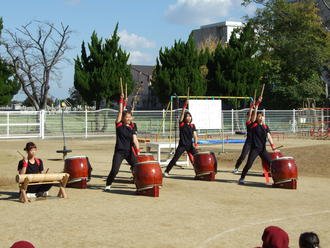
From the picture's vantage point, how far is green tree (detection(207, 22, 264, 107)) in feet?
143

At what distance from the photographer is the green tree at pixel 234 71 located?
143 feet

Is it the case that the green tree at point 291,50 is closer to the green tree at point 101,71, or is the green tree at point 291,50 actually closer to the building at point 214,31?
the green tree at point 101,71

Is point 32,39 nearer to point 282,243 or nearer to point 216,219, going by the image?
point 216,219

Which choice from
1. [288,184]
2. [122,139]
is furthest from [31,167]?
[288,184]

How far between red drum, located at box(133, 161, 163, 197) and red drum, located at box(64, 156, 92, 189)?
1.55 meters

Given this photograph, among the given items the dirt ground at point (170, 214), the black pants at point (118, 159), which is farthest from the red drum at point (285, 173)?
the black pants at point (118, 159)

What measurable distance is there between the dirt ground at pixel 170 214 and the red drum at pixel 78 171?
250 millimetres

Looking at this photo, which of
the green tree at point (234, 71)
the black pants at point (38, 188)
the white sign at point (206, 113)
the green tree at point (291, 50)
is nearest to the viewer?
the black pants at point (38, 188)

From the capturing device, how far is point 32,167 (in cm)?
1070

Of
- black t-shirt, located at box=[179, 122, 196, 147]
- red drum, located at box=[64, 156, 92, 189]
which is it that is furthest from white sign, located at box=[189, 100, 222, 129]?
red drum, located at box=[64, 156, 92, 189]

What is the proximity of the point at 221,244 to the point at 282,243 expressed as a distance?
9.97ft

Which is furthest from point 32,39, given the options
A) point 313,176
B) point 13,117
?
point 313,176

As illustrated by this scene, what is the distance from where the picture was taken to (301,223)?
28.6 ft

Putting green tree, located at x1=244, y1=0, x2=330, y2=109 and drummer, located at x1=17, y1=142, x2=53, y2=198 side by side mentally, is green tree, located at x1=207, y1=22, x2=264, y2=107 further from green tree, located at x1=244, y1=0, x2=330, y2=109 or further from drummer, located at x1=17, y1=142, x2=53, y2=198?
drummer, located at x1=17, y1=142, x2=53, y2=198
